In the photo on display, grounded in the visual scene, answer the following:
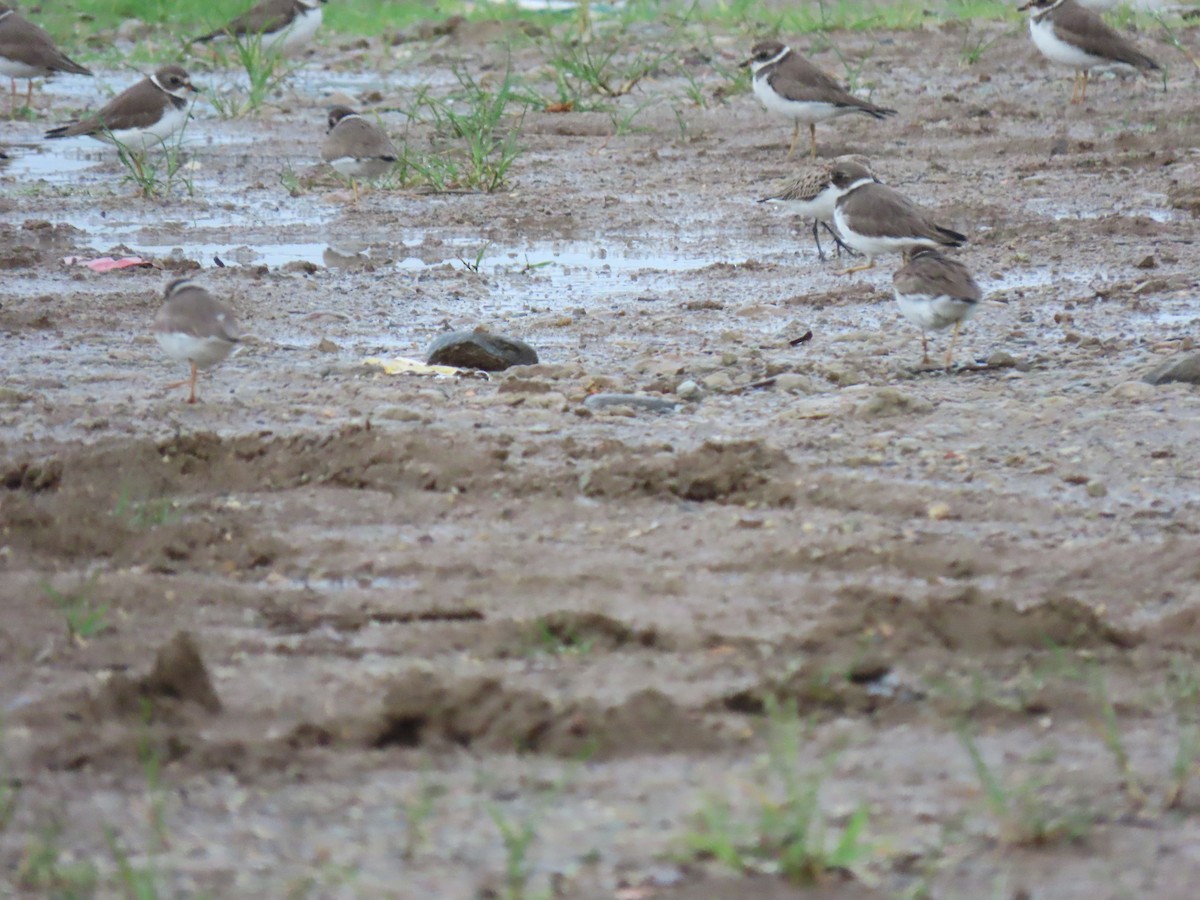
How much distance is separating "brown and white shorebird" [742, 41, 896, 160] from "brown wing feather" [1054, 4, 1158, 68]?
2.08 meters

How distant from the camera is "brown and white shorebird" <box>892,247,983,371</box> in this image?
675cm

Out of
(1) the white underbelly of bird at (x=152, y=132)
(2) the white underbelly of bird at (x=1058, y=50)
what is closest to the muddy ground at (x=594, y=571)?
(1) the white underbelly of bird at (x=152, y=132)

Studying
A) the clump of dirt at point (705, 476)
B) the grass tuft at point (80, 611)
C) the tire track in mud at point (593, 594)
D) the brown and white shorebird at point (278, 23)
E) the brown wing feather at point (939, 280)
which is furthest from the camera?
the brown and white shorebird at point (278, 23)

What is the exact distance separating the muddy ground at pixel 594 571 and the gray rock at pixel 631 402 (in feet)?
0.23

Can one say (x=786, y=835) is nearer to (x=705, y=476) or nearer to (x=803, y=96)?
(x=705, y=476)

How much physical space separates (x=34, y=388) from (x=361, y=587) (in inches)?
107

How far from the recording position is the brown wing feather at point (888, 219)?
8469mm

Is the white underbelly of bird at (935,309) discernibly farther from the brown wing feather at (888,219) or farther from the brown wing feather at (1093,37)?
the brown wing feather at (1093,37)

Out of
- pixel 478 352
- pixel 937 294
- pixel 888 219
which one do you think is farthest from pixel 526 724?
pixel 888 219

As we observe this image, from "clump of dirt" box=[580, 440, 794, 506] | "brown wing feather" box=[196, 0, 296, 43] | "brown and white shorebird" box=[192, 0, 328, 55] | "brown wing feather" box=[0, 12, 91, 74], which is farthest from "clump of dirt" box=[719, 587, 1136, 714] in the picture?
"brown wing feather" box=[196, 0, 296, 43]


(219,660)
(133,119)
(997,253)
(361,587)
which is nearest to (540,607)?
(361,587)

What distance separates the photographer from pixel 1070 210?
401 inches

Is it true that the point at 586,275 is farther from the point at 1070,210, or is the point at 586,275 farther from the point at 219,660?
the point at 219,660

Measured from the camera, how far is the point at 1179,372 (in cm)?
622
